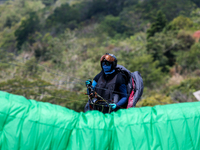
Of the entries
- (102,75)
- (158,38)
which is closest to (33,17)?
(158,38)

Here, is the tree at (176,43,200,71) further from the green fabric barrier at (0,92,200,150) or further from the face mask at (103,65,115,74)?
the green fabric barrier at (0,92,200,150)

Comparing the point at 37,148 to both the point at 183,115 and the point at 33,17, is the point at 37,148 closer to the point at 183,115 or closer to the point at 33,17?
the point at 183,115

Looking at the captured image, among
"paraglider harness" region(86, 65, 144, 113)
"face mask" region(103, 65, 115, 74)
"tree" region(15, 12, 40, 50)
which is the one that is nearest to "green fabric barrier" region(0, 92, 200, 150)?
"paraglider harness" region(86, 65, 144, 113)

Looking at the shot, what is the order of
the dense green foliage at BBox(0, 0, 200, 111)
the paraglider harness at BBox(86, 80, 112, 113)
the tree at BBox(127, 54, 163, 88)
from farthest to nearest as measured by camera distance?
the tree at BBox(127, 54, 163, 88) → the dense green foliage at BBox(0, 0, 200, 111) → the paraglider harness at BBox(86, 80, 112, 113)

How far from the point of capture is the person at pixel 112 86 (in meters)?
3.13

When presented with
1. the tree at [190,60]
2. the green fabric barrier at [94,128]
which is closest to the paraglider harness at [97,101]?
the green fabric barrier at [94,128]

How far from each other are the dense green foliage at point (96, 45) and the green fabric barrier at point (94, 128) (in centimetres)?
559

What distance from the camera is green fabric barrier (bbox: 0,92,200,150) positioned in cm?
183

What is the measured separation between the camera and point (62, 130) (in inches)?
76.0

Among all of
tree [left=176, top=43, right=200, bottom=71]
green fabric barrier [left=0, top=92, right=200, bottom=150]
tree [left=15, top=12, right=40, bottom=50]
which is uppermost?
tree [left=15, top=12, right=40, bottom=50]

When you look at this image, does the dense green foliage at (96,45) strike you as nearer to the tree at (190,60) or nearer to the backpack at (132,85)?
the tree at (190,60)

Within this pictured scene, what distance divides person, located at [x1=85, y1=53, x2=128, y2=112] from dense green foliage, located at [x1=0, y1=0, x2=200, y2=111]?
4.51 metres

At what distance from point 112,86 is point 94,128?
3.99 ft

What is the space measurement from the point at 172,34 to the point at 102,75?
61.5 feet
